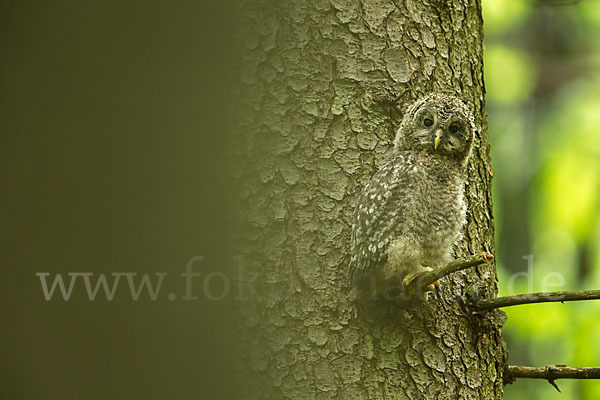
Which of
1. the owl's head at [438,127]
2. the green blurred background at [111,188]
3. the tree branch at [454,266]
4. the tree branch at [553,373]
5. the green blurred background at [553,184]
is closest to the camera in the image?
the green blurred background at [111,188]

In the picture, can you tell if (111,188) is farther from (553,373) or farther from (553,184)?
(553,184)

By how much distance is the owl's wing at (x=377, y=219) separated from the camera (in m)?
1.86

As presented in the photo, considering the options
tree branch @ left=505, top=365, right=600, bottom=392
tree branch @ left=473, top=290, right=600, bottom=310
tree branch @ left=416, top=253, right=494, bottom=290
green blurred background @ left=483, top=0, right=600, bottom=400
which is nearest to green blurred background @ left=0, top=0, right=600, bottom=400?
tree branch @ left=416, top=253, right=494, bottom=290

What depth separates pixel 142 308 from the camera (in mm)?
432

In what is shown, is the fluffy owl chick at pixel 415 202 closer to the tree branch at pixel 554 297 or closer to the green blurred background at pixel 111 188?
the tree branch at pixel 554 297

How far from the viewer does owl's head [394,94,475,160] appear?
2115mm

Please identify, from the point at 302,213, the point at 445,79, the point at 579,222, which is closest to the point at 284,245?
the point at 302,213

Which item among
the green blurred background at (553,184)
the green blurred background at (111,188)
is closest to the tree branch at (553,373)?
the green blurred background at (553,184)

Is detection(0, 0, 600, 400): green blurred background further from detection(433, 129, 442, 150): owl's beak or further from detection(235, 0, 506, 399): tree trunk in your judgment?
detection(433, 129, 442, 150): owl's beak

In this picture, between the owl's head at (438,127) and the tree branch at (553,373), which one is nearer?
the tree branch at (553,373)

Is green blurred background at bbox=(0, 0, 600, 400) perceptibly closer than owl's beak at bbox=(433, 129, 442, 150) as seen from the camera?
Yes

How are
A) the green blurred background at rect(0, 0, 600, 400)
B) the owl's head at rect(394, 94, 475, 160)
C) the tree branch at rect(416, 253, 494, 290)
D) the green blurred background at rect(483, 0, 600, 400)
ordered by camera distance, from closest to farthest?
1. the green blurred background at rect(0, 0, 600, 400)
2. the tree branch at rect(416, 253, 494, 290)
3. the owl's head at rect(394, 94, 475, 160)
4. the green blurred background at rect(483, 0, 600, 400)

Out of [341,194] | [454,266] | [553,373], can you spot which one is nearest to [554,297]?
[454,266]

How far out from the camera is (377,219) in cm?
189
